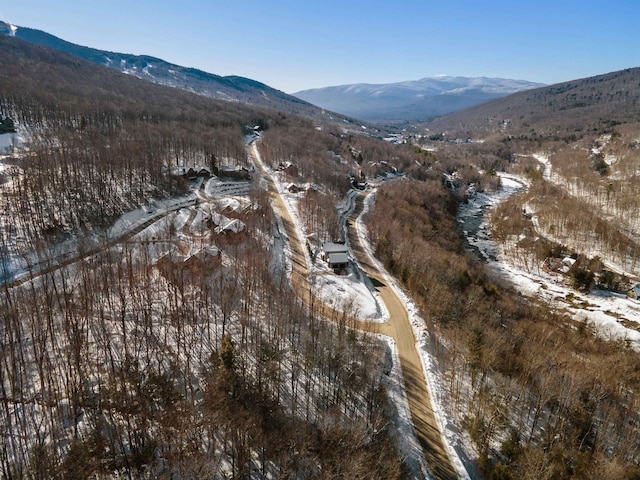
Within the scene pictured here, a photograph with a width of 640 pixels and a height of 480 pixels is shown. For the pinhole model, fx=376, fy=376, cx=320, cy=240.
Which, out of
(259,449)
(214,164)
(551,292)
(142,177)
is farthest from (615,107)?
(259,449)

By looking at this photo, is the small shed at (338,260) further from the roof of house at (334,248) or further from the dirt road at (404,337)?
the dirt road at (404,337)

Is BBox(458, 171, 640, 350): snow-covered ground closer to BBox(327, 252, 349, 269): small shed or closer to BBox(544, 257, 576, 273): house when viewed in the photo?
BBox(544, 257, 576, 273): house

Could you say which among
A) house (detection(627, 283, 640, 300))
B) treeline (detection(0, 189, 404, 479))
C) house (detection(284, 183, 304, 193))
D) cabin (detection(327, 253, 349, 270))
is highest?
house (detection(284, 183, 304, 193))

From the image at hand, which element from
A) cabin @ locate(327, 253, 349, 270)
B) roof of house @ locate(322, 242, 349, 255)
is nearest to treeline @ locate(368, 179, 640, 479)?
cabin @ locate(327, 253, 349, 270)

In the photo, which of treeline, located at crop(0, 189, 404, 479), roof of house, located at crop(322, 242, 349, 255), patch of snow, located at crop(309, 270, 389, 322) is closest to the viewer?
treeline, located at crop(0, 189, 404, 479)

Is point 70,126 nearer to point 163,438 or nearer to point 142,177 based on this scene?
point 142,177

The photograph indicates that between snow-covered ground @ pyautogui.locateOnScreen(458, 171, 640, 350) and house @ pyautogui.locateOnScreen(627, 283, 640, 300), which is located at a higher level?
house @ pyautogui.locateOnScreen(627, 283, 640, 300)

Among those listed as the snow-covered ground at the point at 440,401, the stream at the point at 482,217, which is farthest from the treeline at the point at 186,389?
the stream at the point at 482,217

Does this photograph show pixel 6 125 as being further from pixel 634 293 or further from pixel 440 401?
pixel 634 293
